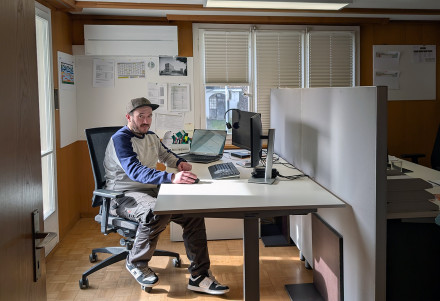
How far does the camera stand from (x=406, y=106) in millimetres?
5406

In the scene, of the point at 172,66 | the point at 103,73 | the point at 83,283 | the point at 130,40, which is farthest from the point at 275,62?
the point at 83,283

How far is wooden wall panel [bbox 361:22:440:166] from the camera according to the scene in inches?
210

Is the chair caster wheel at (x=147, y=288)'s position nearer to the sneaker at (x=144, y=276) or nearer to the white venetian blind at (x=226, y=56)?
the sneaker at (x=144, y=276)

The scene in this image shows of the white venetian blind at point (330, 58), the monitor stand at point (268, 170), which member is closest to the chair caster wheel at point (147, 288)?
the monitor stand at point (268, 170)

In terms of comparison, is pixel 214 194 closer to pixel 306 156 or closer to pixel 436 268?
pixel 306 156

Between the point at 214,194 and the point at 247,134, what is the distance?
1.16 meters

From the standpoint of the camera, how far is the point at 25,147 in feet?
4.11

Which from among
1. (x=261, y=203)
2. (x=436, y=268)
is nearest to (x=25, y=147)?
(x=261, y=203)

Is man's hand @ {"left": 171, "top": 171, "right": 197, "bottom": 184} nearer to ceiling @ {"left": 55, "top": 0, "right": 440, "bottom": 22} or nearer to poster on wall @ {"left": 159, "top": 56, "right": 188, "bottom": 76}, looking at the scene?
ceiling @ {"left": 55, "top": 0, "right": 440, "bottom": 22}

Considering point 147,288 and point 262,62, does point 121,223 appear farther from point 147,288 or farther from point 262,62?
point 262,62

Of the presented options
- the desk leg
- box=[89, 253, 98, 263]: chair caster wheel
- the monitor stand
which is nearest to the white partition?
the monitor stand

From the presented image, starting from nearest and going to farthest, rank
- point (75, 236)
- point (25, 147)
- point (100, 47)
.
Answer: point (25, 147) < point (75, 236) < point (100, 47)

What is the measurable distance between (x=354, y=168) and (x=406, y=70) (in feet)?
11.0

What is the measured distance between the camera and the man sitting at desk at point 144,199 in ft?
10.4
